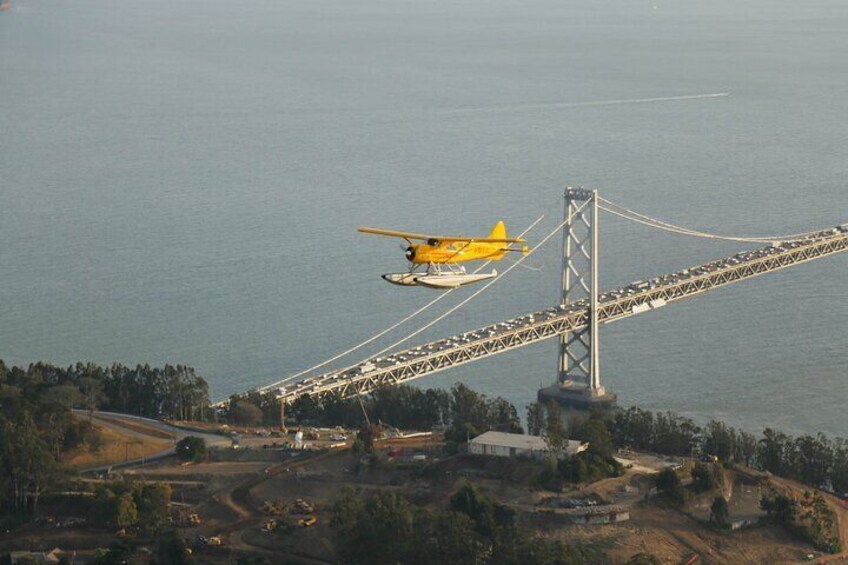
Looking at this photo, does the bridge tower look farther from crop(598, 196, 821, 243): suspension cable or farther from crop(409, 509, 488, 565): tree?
crop(409, 509, 488, 565): tree

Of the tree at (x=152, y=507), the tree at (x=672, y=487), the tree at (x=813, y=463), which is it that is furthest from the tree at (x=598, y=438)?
the tree at (x=152, y=507)

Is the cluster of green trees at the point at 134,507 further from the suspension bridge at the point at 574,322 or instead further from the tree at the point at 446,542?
the suspension bridge at the point at 574,322

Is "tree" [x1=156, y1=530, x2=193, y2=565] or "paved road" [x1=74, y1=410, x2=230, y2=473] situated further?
"paved road" [x1=74, y1=410, x2=230, y2=473]

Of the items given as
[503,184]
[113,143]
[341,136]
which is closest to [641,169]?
[503,184]

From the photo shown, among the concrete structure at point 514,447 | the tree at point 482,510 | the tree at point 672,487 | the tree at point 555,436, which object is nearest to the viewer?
the tree at point 482,510

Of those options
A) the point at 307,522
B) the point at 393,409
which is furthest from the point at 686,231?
the point at 307,522

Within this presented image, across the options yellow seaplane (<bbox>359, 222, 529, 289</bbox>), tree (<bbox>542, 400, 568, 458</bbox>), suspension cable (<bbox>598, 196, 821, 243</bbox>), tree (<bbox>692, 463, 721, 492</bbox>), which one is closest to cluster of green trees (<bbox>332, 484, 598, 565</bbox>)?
tree (<bbox>542, 400, 568, 458</bbox>)

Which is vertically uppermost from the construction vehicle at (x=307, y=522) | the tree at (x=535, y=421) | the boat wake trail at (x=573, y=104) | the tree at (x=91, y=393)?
the boat wake trail at (x=573, y=104)
